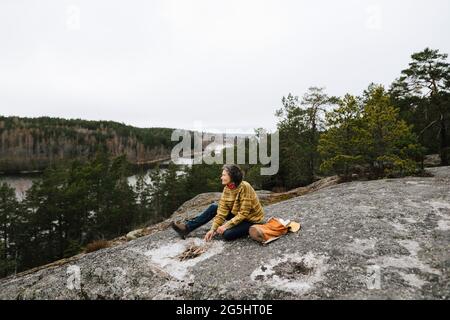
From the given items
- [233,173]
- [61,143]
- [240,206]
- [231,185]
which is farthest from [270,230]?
[61,143]

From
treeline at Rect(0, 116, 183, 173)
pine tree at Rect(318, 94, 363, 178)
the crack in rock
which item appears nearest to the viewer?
the crack in rock

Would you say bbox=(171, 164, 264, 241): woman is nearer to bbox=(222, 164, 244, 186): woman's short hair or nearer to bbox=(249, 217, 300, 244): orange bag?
bbox=(222, 164, 244, 186): woman's short hair

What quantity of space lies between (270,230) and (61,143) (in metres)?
143

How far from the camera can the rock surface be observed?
6.34 m

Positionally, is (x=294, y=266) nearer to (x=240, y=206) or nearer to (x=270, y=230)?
(x=270, y=230)

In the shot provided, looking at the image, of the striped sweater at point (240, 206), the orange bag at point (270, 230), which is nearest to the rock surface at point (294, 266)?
the orange bag at point (270, 230)

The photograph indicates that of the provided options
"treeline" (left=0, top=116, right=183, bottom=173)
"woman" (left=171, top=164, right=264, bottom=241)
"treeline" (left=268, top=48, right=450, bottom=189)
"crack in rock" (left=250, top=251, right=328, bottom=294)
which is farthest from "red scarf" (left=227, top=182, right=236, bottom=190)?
"treeline" (left=0, top=116, right=183, bottom=173)

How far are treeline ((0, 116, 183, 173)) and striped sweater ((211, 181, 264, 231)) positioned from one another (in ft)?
373

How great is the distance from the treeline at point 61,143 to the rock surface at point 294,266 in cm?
11192

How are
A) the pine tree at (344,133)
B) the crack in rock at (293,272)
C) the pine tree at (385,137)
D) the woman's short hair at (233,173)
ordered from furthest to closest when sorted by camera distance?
the pine tree at (344,133), the pine tree at (385,137), the woman's short hair at (233,173), the crack in rock at (293,272)

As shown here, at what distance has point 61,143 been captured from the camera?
131m

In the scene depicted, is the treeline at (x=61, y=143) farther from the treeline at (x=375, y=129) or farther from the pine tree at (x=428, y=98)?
the pine tree at (x=428, y=98)

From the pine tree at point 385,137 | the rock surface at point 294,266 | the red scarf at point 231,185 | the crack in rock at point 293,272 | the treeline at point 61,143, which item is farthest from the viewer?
the treeline at point 61,143

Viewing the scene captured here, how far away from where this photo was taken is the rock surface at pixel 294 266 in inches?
249
